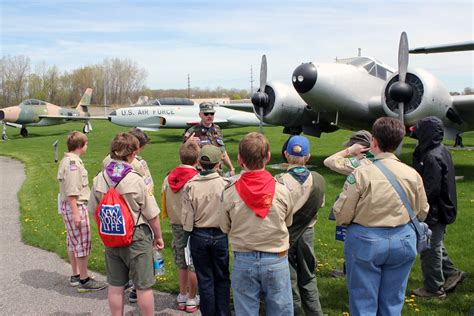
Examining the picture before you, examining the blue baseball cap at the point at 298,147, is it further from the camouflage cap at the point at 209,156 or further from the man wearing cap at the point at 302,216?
the camouflage cap at the point at 209,156

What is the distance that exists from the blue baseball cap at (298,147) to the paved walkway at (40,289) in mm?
2078

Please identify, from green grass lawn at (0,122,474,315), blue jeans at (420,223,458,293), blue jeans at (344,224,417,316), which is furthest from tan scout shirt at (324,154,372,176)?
green grass lawn at (0,122,474,315)

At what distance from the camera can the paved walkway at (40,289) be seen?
4.33 meters

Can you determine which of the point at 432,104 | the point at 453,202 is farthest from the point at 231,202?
the point at 432,104

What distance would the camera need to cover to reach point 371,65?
12.2m

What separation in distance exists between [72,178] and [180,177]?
1.37 meters

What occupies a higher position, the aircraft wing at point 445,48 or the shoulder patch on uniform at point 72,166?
the aircraft wing at point 445,48

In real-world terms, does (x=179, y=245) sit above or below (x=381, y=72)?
below

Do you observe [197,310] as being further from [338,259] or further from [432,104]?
[432,104]

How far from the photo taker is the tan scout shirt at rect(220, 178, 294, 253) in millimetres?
2965

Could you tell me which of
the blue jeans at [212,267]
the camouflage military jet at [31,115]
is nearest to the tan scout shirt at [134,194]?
the blue jeans at [212,267]

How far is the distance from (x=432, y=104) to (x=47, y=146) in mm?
19042

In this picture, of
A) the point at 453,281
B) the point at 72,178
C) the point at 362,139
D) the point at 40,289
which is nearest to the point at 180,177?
the point at 72,178

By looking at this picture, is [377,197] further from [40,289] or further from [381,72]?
[381,72]
